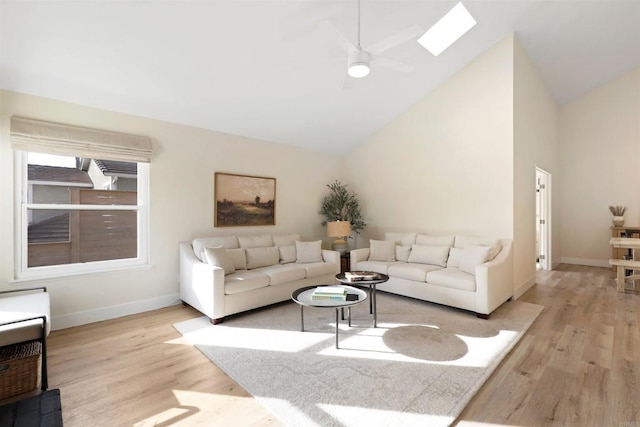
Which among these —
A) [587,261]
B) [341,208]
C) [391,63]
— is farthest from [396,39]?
[587,261]

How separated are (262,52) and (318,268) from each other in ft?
9.59

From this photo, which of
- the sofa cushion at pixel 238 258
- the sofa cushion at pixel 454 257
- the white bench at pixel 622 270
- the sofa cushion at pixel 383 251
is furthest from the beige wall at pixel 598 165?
the sofa cushion at pixel 238 258

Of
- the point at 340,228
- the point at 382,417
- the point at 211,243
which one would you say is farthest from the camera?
the point at 340,228

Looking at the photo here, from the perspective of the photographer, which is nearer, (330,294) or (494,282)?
(330,294)

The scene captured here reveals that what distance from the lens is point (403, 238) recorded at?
17.0 ft

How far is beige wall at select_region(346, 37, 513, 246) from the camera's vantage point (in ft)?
14.0

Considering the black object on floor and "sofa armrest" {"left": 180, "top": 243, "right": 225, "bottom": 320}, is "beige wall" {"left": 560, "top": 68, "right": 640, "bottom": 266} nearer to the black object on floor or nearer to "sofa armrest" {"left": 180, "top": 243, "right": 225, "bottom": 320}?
"sofa armrest" {"left": 180, "top": 243, "right": 225, "bottom": 320}

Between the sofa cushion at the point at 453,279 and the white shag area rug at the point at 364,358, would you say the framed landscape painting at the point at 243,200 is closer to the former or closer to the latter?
the white shag area rug at the point at 364,358

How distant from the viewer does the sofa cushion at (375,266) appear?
4.49 meters

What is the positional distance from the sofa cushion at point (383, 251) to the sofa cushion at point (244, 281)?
2.01 m

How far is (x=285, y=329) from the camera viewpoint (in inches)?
125

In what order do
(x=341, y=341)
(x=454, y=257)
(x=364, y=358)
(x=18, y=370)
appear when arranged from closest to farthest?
(x=18, y=370)
(x=364, y=358)
(x=341, y=341)
(x=454, y=257)

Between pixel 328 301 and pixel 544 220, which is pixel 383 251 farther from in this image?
pixel 544 220

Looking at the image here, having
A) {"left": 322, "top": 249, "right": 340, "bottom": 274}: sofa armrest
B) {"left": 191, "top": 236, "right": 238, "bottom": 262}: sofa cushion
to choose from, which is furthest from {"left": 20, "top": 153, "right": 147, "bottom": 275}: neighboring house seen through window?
{"left": 322, "top": 249, "right": 340, "bottom": 274}: sofa armrest
